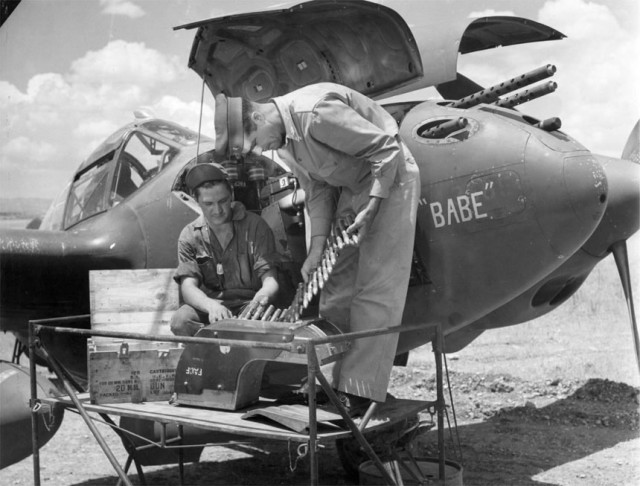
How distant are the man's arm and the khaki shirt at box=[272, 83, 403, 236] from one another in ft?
2.56

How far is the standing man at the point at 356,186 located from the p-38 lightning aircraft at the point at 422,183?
54 centimetres

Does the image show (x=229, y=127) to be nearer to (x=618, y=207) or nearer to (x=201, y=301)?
(x=201, y=301)

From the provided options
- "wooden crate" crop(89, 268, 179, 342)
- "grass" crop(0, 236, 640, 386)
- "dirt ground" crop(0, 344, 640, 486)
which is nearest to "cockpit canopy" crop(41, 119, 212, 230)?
"wooden crate" crop(89, 268, 179, 342)

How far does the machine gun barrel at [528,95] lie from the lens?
214 inches

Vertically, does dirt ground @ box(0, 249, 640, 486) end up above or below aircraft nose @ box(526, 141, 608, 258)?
below

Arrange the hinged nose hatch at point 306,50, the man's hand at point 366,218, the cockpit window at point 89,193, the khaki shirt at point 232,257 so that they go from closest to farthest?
the man's hand at point 366,218, the khaki shirt at point 232,257, the hinged nose hatch at point 306,50, the cockpit window at point 89,193

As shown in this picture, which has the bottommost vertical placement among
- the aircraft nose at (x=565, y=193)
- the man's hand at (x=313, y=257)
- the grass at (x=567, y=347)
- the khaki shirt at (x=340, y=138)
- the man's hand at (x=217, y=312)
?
the grass at (x=567, y=347)

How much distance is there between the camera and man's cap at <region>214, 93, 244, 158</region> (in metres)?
4.64

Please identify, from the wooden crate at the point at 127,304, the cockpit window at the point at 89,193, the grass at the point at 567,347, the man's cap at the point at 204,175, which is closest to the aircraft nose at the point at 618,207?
the grass at the point at 567,347

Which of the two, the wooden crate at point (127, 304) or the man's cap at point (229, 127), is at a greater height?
the man's cap at point (229, 127)

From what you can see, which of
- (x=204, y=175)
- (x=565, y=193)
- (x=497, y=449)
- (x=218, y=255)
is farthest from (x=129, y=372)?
(x=497, y=449)

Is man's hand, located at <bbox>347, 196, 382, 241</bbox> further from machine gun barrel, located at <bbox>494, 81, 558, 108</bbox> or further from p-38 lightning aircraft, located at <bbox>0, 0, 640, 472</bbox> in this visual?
machine gun barrel, located at <bbox>494, 81, 558, 108</bbox>

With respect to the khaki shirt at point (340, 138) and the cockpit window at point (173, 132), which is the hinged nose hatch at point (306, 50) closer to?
the khaki shirt at point (340, 138)

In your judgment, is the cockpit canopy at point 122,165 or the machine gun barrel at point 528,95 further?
the cockpit canopy at point 122,165
